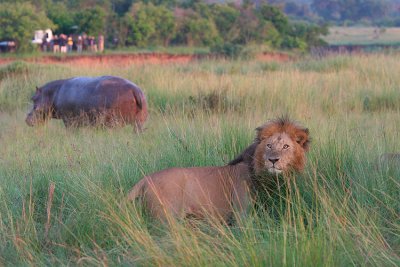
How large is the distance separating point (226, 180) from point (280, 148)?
478 millimetres

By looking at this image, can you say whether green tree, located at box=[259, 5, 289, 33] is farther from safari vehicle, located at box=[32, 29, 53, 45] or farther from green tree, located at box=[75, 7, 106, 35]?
safari vehicle, located at box=[32, 29, 53, 45]

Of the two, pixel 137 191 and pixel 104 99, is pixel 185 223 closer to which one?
pixel 137 191

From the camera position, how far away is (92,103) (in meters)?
10.8

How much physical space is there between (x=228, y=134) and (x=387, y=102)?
5.76 m

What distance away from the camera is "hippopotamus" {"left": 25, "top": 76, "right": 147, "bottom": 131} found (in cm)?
1047

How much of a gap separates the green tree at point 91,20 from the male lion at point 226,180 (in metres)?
38.2

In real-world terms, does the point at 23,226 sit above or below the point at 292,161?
A: below

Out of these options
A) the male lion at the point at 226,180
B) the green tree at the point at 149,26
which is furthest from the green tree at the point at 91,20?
the male lion at the point at 226,180

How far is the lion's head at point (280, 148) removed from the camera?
5.28 m

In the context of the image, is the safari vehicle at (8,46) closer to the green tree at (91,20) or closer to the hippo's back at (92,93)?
the green tree at (91,20)

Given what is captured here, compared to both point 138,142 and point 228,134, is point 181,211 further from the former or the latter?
point 138,142

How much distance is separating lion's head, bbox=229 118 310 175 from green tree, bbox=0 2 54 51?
32.9 m

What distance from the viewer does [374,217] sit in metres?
4.88

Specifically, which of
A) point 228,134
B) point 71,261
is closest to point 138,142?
point 228,134
